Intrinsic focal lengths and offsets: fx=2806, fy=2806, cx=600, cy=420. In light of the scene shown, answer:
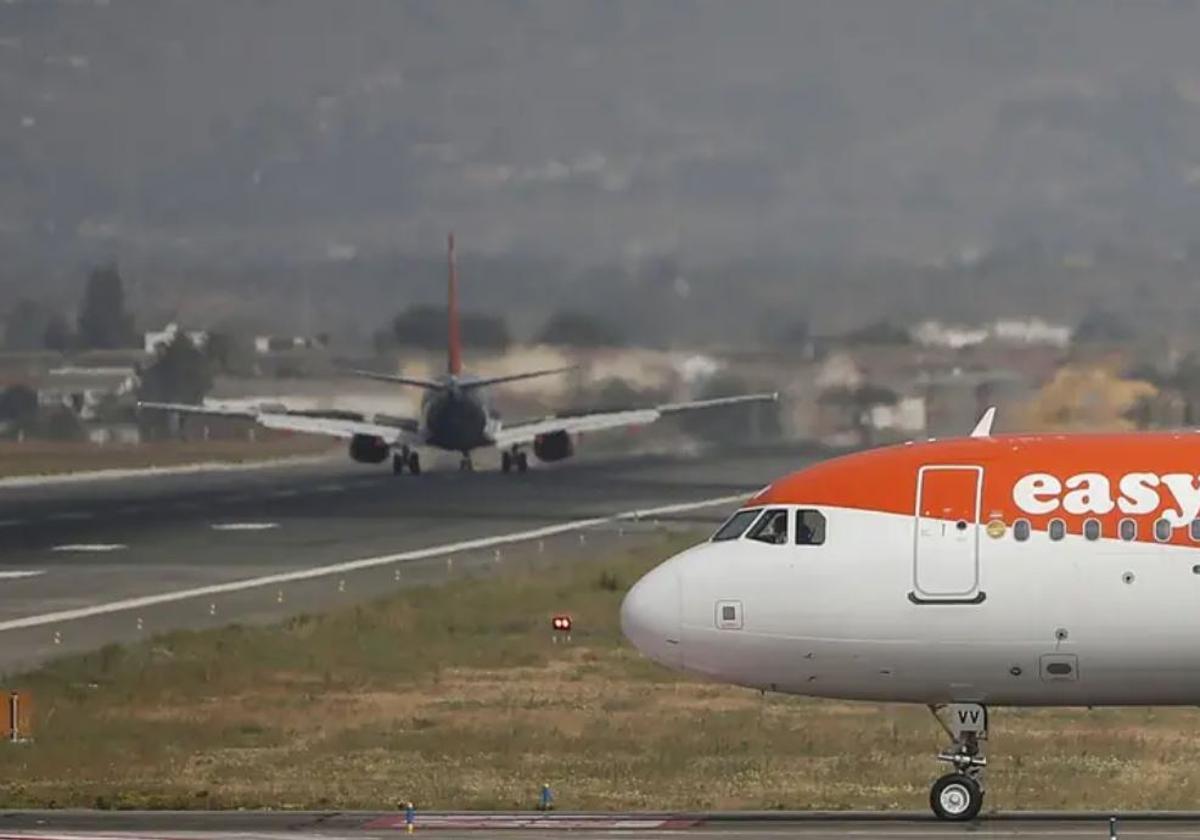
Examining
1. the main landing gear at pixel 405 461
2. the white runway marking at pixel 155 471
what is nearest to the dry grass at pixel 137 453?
the white runway marking at pixel 155 471

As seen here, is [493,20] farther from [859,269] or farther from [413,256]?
[859,269]

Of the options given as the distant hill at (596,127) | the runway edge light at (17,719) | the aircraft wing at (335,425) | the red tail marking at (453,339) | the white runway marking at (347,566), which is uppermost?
the distant hill at (596,127)

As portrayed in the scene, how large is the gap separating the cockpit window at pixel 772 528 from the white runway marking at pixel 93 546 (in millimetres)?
37419

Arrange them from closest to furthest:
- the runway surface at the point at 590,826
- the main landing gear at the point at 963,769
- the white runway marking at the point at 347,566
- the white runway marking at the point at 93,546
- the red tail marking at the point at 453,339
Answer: the runway surface at the point at 590,826 → the main landing gear at the point at 963,769 → the white runway marking at the point at 347,566 → the white runway marking at the point at 93,546 → the red tail marking at the point at 453,339

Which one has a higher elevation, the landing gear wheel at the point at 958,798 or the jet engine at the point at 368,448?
the jet engine at the point at 368,448

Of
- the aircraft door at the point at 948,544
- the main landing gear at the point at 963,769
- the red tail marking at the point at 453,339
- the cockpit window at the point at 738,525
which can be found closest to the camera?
the aircraft door at the point at 948,544

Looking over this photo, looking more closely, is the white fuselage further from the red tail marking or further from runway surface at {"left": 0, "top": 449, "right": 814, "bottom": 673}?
the red tail marking

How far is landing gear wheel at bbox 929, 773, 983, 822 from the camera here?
28.5 m

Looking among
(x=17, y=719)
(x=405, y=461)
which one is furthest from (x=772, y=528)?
(x=405, y=461)

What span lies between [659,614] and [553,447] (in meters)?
55.6

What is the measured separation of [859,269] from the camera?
88.4 m

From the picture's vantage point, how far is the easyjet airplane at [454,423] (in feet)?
268

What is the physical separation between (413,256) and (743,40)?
19.4 meters

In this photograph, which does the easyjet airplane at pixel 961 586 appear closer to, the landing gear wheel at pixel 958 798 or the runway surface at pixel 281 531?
the landing gear wheel at pixel 958 798
